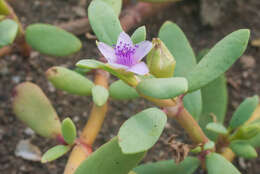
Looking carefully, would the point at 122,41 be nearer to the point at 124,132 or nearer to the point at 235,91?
the point at 124,132

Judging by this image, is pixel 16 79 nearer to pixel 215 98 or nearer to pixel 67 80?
pixel 67 80

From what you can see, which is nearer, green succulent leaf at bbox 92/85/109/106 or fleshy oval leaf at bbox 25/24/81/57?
green succulent leaf at bbox 92/85/109/106

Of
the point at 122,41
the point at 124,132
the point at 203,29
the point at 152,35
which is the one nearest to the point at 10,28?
the point at 122,41

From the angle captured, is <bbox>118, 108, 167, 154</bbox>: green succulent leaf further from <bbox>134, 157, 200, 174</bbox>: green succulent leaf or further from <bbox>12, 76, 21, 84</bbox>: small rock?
<bbox>12, 76, 21, 84</bbox>: small rock

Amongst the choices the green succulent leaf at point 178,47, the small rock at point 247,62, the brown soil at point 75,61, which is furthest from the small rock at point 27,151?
the small rock at point 247,62

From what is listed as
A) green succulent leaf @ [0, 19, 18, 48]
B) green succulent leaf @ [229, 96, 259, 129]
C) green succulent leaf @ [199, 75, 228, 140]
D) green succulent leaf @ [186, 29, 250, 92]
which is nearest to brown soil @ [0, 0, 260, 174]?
green succulent leaf @ [199, 75, 228, 140]

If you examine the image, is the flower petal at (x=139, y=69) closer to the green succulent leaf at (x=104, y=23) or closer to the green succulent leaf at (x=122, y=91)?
the green succulent leaf at (x=104, y=23)
